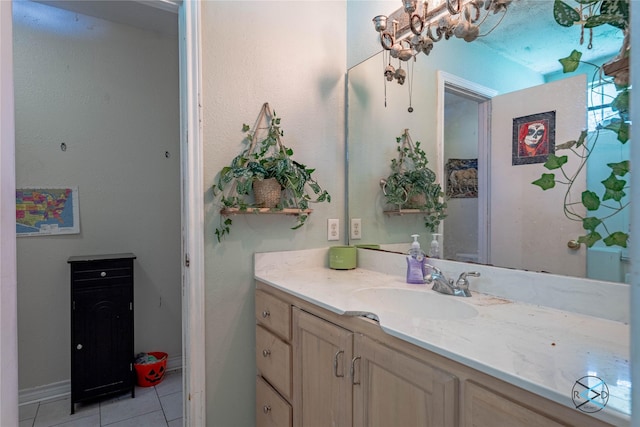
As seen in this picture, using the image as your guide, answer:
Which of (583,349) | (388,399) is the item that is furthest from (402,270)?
(583,349)

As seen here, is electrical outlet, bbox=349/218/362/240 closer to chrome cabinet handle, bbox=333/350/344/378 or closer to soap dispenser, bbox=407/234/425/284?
soap dispenser, bbox=407/234/425/284

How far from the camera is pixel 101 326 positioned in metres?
2.15

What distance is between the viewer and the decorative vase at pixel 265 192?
5.23ft

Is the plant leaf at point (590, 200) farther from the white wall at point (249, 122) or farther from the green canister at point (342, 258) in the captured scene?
the white wall at point (249, 122)

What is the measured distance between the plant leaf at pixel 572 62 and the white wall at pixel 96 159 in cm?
243

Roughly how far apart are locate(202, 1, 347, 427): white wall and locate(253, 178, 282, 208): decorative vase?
0.11 metres

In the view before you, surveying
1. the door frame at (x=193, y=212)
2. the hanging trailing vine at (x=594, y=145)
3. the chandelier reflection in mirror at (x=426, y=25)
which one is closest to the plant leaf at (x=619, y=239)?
the hanging trailing vine at (x=594, y=145)

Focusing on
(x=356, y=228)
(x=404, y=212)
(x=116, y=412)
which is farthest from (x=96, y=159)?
(x=404, y=212)

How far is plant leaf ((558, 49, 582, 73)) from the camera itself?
917 mm

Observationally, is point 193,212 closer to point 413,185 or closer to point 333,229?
point 333,229

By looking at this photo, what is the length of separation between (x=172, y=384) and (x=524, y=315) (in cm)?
228

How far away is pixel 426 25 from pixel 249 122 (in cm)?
89

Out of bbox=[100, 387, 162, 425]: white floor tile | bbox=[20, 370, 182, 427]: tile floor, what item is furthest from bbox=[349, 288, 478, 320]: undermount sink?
bbox=[100, 387, 162, 425]: white floor tile

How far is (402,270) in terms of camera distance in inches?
63.4
